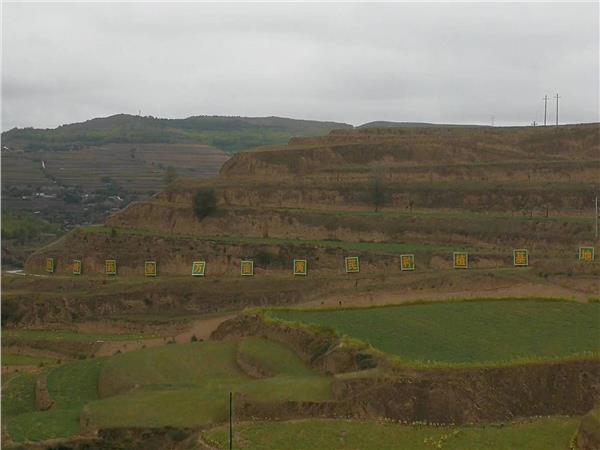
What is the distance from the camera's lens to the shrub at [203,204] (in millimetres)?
46666

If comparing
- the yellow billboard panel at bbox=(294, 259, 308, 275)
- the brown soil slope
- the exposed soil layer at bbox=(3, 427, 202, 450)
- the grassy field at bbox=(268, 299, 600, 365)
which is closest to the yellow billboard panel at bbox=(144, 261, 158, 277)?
the brown soil slope

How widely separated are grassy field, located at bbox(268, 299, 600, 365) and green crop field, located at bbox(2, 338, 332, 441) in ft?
7.19

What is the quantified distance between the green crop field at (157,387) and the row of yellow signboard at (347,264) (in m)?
13.2

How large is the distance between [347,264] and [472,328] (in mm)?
15710

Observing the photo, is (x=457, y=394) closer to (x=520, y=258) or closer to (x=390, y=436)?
(x=390, y=436)

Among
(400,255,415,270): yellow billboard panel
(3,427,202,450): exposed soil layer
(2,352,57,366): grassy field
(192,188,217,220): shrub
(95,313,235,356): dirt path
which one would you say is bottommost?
(2,352,57,366): grassy field

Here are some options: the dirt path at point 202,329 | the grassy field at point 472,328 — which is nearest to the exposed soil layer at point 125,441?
the grassy field at point 472,328

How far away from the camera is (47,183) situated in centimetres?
9531

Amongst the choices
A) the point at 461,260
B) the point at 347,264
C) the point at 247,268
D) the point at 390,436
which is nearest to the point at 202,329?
the point at 247,268

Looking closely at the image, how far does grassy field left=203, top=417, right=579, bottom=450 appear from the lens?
16.0 meters

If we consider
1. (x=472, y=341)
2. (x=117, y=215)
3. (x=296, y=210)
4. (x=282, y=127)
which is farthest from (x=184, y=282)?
(x=282, y=127)

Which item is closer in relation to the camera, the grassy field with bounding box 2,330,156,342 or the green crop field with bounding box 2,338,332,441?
the green crop field with bounding box 2,338,332,441

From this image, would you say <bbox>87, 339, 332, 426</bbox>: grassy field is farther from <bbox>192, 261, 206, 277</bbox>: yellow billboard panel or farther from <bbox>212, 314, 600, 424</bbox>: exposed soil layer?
<bbox>192, 261, 206, 277</bbox>: yellow billboard panel

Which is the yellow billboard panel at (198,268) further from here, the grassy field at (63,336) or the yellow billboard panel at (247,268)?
the grassy field at (63,336)
